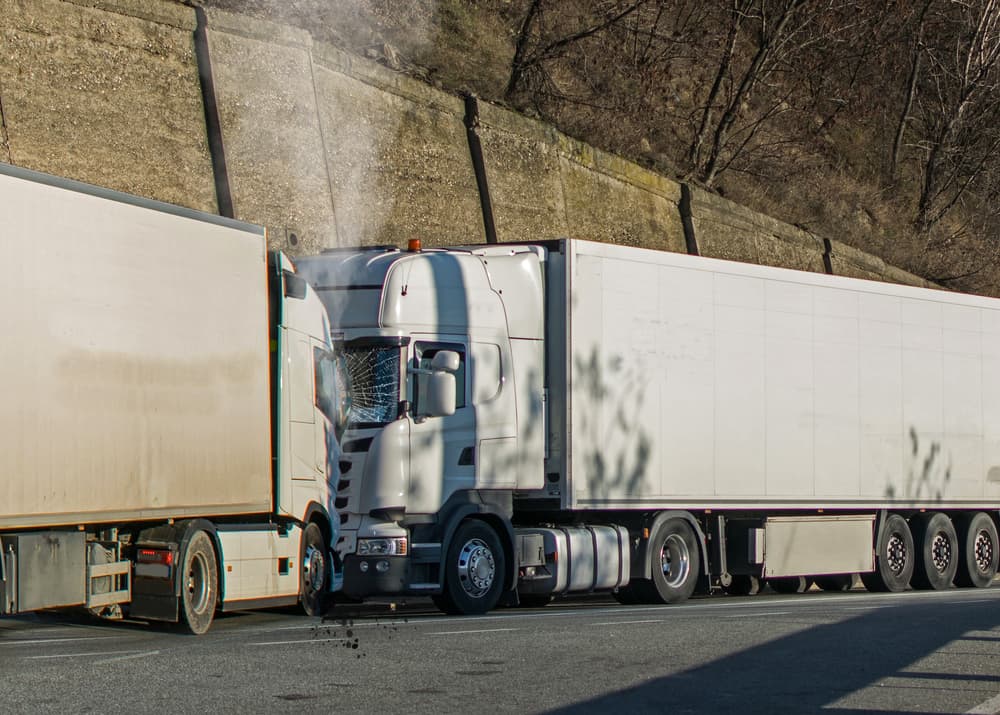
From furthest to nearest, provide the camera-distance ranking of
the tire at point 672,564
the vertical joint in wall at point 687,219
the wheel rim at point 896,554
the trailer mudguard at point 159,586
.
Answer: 1. the vertical joint in wall at point 687,219
2. the wheel rim at point 896,554
3. the tire at point 672,564
4. the trailer mudguard at point 159,586

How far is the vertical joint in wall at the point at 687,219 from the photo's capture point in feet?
133

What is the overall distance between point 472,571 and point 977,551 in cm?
1033

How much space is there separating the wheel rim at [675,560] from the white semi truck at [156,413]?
456 centimetres

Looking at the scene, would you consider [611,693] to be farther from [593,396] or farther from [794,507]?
[794,507]

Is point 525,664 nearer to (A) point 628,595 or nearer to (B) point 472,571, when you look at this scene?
(B) point 472,571

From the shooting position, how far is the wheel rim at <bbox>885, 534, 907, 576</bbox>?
22.4 metres

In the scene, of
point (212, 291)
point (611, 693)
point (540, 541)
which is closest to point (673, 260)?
point (540, 541)

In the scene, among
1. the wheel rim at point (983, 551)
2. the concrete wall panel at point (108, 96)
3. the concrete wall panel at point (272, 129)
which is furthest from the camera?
the concrete wall panel at point (272, 129)

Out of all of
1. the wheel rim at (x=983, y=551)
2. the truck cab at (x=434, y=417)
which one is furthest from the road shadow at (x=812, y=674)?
the wheel rim at (x=983, y=551)

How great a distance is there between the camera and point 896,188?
58844mm

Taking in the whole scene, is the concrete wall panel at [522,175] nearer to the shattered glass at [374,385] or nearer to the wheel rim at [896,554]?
the wheel rim at [896,554]

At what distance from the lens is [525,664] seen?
1091 centimetres

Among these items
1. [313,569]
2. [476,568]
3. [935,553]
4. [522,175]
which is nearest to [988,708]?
[476,568]

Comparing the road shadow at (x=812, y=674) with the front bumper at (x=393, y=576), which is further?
the front bumper at (x=393, y=576)
